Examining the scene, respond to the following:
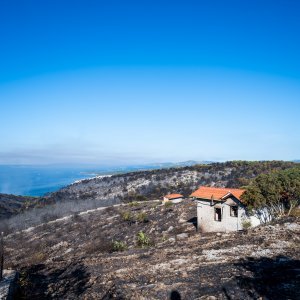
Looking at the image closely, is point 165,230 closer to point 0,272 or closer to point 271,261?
point 271,261

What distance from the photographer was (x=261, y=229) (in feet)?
56.4

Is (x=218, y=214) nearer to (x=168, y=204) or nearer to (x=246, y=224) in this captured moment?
(x=246, y=224)

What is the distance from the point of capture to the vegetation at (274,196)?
23.3m

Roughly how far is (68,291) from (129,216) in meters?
31.8

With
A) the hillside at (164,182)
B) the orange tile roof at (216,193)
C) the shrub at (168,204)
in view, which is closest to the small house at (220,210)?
the orange tile roof at (216,193)

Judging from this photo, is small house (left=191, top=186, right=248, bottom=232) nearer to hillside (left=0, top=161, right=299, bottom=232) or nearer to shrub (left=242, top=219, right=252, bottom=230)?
shrub (left=242, top=219, right=252, bottom=230)

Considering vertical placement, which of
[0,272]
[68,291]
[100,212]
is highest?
[0,272]

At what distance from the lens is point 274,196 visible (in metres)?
23.3

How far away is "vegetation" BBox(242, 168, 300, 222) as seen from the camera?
23312 mm

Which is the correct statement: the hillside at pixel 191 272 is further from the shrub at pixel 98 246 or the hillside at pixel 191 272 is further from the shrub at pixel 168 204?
the shrub at pixel 168 204

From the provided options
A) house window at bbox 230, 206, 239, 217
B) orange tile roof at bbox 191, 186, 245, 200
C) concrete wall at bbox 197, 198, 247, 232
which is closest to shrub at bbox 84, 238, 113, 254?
concrete wall at bbox 197, 198, 247, 232

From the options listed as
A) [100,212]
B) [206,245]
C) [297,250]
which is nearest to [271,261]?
[297,250]

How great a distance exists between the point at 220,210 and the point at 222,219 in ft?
2.66

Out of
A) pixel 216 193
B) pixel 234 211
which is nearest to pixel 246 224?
pixel 234 211
